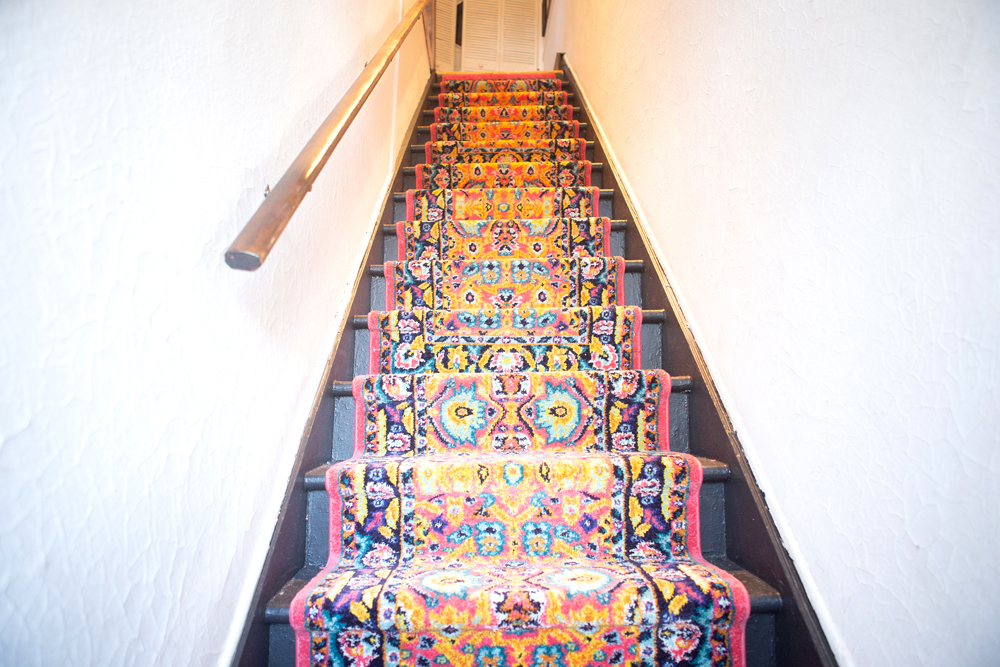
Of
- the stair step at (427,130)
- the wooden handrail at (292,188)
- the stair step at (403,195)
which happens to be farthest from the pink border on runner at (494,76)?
the wooden handrail at (292,188)

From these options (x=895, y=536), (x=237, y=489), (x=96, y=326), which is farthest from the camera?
(x=237, y=489)

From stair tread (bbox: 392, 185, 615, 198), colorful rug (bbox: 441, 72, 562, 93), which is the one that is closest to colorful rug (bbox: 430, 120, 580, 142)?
colorful rug (bbox: 441, 72, 562, 93)

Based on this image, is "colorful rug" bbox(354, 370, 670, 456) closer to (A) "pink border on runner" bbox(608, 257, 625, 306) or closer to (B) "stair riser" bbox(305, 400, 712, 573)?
(B) "stair riser" bbox(305, 400, 712, 573)

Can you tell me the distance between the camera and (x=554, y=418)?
1271 mm

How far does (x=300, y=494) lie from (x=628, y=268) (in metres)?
1.20

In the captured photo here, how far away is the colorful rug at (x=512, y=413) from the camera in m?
1.26

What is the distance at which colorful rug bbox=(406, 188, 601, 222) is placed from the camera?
6.46ft

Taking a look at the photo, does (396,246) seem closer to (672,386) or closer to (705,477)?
(672,386)

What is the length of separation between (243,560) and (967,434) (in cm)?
107

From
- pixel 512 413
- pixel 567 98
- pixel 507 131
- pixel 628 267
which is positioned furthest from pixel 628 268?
pixel 567 98

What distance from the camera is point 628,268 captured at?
5.51 feet

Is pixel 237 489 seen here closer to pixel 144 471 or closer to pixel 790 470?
pixel 144 471

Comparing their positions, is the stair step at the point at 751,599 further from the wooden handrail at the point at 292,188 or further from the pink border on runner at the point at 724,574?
the wooden handrail at the point at 292,188

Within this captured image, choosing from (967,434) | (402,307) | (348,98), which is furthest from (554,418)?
(348,98)
